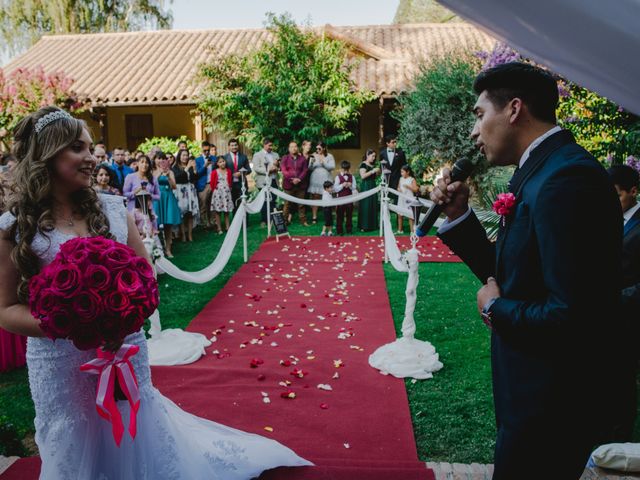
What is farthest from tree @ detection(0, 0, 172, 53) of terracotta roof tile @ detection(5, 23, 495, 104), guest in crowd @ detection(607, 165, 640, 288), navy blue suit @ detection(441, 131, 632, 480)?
navy blue suit @ detection(441, 131, 632, 480)

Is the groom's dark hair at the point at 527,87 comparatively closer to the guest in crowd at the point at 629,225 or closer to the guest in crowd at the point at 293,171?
the guest in crowd at the point at 629,225

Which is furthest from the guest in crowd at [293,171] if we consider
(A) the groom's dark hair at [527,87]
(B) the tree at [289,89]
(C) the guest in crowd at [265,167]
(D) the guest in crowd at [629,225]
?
(A) the groom's dark hair at [527,87]

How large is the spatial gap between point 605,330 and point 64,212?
2277mm

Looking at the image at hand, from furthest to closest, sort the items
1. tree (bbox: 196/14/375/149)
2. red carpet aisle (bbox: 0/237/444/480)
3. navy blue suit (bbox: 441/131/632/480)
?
tree (bbox: 196/14/375/149), red carpet aisle (bbox: 0/237/444/480), navy blue suit (bbox: 441/131/632/480)

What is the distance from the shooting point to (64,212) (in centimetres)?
248

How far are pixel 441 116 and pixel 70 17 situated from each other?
1954cm

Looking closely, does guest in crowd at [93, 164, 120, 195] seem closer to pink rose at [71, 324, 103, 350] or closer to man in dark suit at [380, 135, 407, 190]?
pink rose at [71, 324, 103, 350]

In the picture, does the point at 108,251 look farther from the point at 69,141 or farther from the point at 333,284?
the point at 333,284

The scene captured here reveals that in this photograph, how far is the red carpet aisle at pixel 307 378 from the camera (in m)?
3.55

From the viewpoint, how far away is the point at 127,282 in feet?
6.62

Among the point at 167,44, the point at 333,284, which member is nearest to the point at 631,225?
the point at 333,284

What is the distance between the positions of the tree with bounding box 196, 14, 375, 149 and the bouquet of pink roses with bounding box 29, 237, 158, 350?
13774mm

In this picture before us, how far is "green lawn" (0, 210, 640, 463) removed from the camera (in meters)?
3.72

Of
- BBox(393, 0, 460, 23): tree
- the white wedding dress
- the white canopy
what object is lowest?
the white wedding dress
